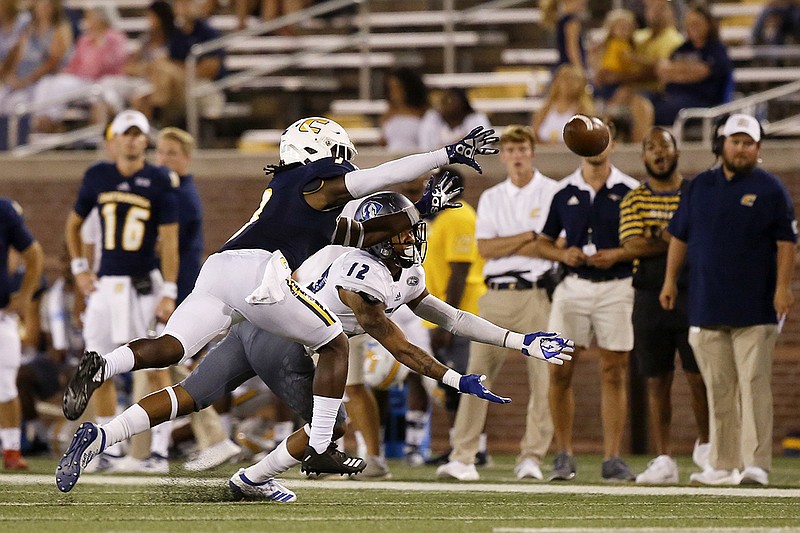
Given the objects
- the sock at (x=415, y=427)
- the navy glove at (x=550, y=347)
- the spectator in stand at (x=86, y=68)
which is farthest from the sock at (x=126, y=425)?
the spectator in stand at (x=86, y=68)

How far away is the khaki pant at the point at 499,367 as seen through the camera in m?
9.29

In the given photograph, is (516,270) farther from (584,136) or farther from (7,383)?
(7,383)

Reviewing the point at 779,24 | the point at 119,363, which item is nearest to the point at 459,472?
the point at 119,363

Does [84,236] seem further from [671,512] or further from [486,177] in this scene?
Answer: [671,512]

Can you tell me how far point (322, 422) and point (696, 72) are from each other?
6.72 metres

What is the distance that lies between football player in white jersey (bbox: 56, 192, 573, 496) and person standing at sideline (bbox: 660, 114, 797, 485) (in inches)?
66.5

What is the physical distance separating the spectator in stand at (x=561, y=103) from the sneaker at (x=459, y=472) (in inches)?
157

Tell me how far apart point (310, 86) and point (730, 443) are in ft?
24.8

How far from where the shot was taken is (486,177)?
42.9 ft

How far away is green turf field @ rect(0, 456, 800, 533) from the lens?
6059 millimetres

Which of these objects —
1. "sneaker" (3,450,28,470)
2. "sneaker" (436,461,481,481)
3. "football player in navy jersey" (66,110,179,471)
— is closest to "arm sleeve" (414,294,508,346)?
"sneaker" (436,461,481,481)

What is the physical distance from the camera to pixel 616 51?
13227mm

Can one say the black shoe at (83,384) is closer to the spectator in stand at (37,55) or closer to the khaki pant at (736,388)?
the khaki pant at (736,388)

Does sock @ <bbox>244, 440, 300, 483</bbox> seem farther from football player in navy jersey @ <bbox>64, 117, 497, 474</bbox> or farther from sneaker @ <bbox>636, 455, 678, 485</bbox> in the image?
sneaker @ <bbox>636, 455, 678, 485</bbox>
